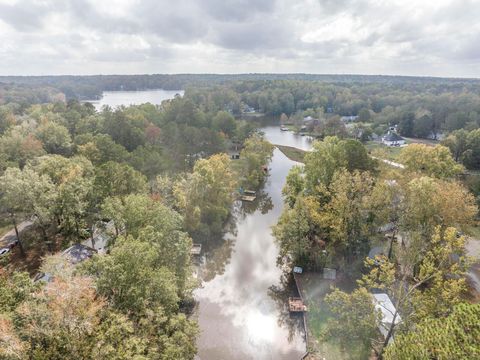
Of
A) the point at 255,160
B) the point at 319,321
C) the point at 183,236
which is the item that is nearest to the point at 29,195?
the point at 183,236

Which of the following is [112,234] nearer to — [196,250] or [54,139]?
[196,250]

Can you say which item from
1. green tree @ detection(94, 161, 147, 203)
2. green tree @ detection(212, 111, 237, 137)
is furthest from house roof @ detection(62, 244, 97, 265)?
green tree @ detection(212, 111, 237, 137)

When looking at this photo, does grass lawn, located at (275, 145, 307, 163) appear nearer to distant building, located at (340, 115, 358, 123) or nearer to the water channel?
the water channel

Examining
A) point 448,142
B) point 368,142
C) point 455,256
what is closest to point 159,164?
point 455,256

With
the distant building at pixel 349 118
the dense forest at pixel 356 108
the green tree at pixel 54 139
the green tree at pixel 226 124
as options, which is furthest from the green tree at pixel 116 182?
the distant building at pixel 349 118

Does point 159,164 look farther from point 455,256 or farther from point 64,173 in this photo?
point 455,256
